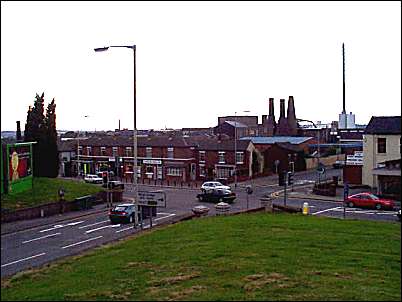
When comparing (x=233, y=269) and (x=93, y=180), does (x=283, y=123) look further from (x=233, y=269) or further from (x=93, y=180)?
(x=233, y=269)

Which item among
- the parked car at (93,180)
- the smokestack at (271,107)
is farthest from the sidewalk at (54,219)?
the smokestack at (271,107)

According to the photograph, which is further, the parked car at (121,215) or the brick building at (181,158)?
the brick building at (181,158)

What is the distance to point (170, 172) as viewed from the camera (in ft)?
165

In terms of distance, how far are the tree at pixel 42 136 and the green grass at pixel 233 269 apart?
63.4 ft

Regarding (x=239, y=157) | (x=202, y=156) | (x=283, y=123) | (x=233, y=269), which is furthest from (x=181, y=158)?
(x=233, y=269)

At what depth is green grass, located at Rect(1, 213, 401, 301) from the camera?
761 cm

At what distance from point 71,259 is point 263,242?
4103 millimetres

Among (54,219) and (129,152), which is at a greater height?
(129,152)

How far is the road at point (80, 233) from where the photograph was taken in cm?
1321

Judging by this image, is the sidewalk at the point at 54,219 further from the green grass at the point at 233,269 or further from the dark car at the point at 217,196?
the dark car at the point at 217,196

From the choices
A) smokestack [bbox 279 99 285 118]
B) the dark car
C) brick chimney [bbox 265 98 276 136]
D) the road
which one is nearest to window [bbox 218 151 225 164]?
the road

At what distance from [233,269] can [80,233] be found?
1105 cm

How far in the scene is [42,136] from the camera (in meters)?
32.8

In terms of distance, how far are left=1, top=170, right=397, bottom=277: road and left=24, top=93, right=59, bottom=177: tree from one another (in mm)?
7700
